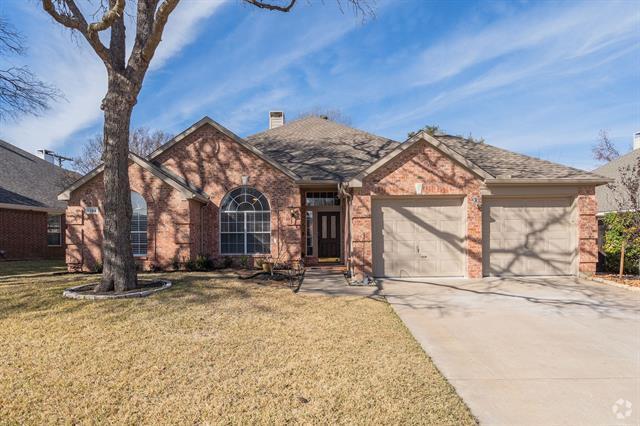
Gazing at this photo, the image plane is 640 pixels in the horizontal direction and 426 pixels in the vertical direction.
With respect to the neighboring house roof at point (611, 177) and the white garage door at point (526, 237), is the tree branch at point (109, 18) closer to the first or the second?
the white garage door at point (526, 237)

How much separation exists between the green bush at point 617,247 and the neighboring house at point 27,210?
24.9m

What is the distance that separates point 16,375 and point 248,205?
1027 centimetres

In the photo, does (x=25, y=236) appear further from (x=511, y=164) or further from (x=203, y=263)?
(x=511, y=164)

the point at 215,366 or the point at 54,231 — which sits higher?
the point at 54,231

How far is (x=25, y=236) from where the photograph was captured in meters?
19.0

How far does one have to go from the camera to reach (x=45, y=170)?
2359 cm

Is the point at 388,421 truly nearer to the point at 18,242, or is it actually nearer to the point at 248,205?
the point at 248,205

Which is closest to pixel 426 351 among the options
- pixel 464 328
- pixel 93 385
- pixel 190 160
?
pixel 464 328

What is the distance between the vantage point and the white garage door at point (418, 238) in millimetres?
11250

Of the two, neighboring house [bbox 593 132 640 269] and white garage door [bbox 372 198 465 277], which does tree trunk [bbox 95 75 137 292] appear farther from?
neighboring house [bbox 593 132 640 269]

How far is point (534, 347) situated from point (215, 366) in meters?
4.52

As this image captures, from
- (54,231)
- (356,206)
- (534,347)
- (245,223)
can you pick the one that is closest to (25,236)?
(54,231)

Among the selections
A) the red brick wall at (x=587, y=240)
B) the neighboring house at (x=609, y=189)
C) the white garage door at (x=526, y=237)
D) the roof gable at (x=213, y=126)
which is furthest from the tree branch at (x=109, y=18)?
the neighboring house at (x=609, y=189)

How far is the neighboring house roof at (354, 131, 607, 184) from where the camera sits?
1096 cm
